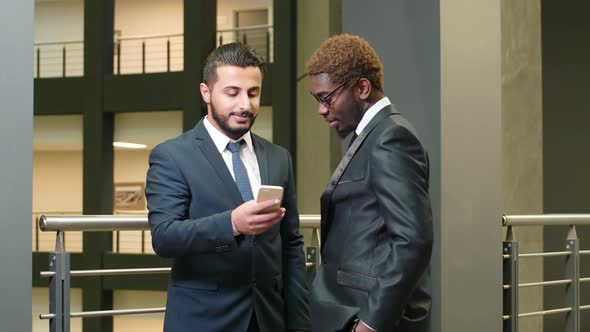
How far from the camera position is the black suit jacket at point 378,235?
7.34 feet

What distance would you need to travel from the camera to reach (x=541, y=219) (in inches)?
169

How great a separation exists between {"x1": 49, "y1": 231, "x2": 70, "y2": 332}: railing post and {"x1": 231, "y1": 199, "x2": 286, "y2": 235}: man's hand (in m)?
1.04

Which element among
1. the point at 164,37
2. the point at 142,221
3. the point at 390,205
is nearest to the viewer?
the point at 390,205

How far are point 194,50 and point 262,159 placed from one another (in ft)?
40.5

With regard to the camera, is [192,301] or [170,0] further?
[170,0]

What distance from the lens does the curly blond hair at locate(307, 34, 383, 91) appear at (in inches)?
94.5

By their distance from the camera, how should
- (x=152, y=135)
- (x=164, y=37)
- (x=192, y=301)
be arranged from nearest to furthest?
(x=192, y=301) → (x=152, y=135) → (x=164, y=37)

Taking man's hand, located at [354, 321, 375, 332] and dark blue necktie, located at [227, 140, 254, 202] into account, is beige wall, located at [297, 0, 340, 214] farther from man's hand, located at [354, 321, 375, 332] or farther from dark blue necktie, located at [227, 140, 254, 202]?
man's hand, located at [354, 321, 375, 332]

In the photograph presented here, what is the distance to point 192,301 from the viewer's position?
265cm

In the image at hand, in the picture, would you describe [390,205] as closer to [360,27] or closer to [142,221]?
[142,221]

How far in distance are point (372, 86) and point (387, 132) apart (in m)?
0.20

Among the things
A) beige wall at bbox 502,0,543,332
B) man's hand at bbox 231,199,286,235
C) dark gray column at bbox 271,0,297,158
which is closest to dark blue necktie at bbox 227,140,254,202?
man's hand at bbox 231,199,286,235

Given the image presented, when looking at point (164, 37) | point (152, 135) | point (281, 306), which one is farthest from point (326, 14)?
point (281, 306)

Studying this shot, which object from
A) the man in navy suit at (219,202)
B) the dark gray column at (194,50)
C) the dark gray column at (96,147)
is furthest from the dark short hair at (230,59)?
the dark gray column at (96,147)
